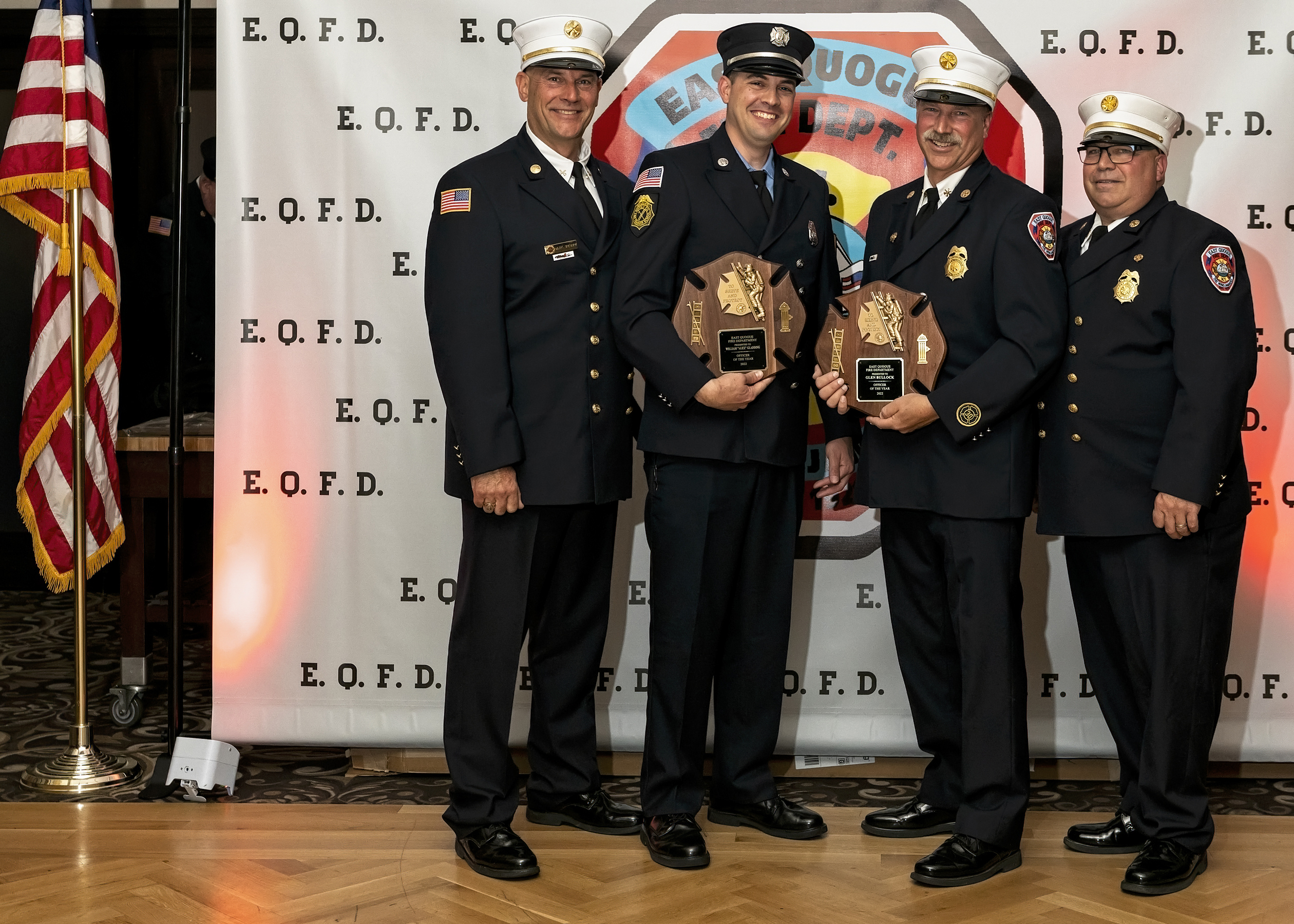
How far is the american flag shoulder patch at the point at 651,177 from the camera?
113 inches

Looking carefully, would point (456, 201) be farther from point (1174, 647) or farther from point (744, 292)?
point (1174, 647)

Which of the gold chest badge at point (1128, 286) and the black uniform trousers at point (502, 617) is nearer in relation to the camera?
the gold chest badge at point (1128, 286)

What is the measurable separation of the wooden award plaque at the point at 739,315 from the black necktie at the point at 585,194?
26 cm

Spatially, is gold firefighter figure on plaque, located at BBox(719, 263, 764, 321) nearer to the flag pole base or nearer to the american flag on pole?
the american flag on pole

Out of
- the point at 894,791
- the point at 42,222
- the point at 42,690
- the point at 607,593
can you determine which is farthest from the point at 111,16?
the point at 894,791

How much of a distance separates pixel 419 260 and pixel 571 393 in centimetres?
80

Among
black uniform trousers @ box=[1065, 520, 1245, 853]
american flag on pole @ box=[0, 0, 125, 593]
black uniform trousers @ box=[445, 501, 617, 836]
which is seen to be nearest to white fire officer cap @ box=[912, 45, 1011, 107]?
black uniform trousers @ box=[1065, 520, 1245, 853]

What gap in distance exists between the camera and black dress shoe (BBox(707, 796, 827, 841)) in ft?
9.81

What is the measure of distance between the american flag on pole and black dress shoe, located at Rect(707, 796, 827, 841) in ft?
5.92

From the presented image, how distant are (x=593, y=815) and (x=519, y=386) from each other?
0.99 meters

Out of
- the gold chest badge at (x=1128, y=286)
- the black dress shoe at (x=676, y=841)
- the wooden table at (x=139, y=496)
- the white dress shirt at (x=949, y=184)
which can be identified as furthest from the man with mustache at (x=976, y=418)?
the wooden table at (x=139, y=496)

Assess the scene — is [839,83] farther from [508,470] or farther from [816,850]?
[816,850]

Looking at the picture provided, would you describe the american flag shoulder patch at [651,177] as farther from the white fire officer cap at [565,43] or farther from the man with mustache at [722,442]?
the white fire officer cap at [565,43]

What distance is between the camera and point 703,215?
2.87m
